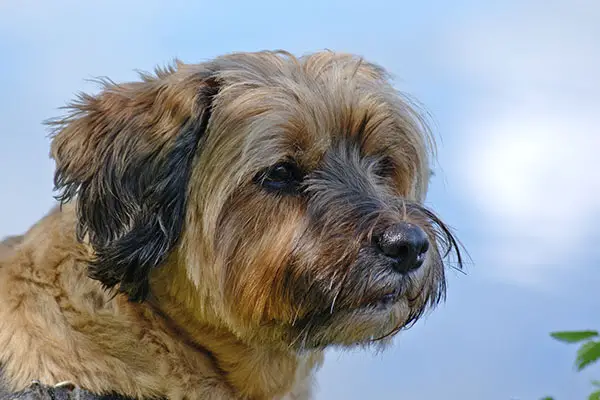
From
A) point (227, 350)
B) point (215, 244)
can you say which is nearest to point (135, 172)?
point (215, 244)

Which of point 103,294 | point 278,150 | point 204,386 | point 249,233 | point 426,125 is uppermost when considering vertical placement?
point 426,125

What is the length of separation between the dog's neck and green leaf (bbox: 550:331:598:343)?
116 cm

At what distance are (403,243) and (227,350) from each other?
0.98 metres

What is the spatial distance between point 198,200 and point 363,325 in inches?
33.9

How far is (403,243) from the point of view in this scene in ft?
10.3

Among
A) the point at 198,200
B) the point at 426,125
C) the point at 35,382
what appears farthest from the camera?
the point at 426,125

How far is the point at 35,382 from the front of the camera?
10.6 feet

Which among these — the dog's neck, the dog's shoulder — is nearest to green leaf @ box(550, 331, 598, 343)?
the dog's neck

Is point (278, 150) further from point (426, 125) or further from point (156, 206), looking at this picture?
point (426, 125)

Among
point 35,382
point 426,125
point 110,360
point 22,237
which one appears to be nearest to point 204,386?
point 110,360

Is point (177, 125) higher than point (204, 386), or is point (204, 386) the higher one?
point (177, 125)

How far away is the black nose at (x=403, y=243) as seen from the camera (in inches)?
123

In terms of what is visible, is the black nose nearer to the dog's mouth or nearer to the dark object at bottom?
the dog's mouth

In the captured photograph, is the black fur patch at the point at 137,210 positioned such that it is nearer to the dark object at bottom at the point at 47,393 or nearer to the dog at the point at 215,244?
the dog at the point at 215,244
